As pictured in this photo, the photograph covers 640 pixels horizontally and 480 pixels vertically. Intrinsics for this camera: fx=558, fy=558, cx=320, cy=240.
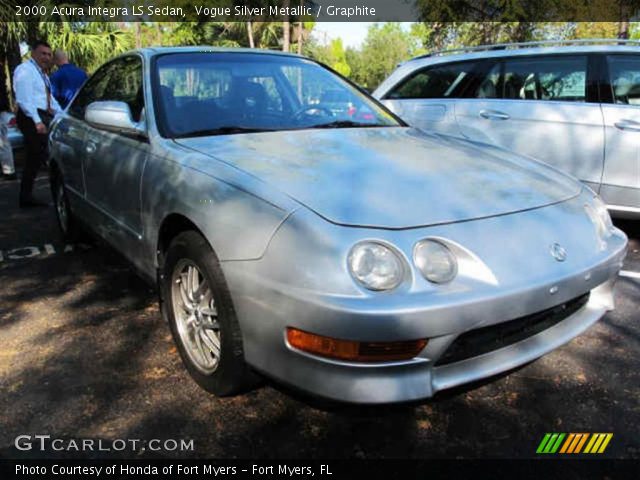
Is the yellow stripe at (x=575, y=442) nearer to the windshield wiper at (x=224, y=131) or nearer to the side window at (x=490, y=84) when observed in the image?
the windshield wiper at (x=224, y=131)

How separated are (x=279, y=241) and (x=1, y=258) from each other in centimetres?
335

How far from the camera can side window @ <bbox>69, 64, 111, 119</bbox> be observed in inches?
154

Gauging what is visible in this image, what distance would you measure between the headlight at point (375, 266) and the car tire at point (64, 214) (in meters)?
3.07

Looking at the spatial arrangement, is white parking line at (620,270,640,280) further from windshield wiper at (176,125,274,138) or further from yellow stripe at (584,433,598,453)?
windshield wiper at (176,125,274,138)

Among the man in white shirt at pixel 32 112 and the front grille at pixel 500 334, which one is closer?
the front grille at pixel 500 334

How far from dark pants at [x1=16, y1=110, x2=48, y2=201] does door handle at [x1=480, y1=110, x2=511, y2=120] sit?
15.2ft

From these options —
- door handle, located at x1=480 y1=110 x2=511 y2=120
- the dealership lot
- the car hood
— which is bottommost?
the dealership lot

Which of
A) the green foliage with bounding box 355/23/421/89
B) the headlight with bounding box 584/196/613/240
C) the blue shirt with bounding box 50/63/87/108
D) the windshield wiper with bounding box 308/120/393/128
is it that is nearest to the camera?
the headlight with bounding box 584/196/613/240

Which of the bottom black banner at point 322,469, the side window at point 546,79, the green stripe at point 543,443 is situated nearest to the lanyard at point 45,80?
the side window at point 546,79

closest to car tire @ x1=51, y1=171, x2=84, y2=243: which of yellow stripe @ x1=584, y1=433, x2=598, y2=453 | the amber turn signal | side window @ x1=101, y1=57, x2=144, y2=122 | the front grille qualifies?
side window @ x1=101, y1=57, x2=144, y2=122

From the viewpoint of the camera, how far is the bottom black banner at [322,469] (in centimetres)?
196

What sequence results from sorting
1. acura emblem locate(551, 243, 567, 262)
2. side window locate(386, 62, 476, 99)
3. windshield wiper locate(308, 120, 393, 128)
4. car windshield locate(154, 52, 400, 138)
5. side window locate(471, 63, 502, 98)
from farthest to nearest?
side window locate(386, 62, 476, 99) < side window locate(471, 63, 502, 98) < windshield wiper locate(308, 120, 393, 128) < car windshield locate(154, 52, 400, 138) < acura emblem locate(551, 243, 567, 262)

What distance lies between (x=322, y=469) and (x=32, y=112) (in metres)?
5.51

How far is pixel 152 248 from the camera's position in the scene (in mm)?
2705
